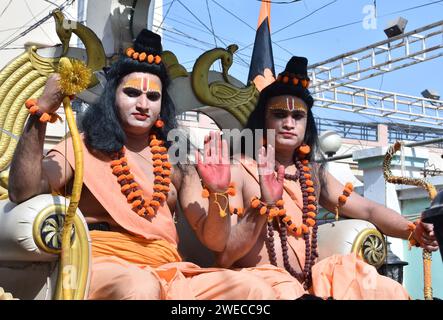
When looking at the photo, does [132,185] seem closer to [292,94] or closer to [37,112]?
[37,112]

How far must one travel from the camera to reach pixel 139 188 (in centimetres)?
248

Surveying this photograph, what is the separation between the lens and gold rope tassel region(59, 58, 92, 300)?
1.93 m

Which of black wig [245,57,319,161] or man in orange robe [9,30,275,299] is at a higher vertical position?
black wig [245,57,319,161]

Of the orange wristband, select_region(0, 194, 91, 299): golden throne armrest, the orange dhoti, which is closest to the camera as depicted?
select_region(0, 194, 91, 299): golden throne armrest

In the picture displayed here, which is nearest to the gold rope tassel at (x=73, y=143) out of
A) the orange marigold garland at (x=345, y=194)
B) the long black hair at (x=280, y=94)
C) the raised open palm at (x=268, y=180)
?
the raised open palm at (x=268, y=180)

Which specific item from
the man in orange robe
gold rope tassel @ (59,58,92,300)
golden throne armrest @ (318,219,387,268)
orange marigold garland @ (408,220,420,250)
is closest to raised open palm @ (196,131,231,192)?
the man in orange robe

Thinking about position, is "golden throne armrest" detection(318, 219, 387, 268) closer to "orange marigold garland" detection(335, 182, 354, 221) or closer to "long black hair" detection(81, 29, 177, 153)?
"orange marigold garland" detection(335, 182, 354, 221)

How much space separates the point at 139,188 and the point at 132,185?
0.05m

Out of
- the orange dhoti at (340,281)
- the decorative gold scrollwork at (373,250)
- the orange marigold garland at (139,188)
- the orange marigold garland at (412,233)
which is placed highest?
the orange marigold garland at (139,188)

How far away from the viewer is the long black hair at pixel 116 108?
2.48m

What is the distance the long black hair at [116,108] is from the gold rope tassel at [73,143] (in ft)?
1.46

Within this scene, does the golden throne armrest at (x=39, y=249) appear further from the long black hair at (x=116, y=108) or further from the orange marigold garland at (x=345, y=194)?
the orange marigold garland at (x=345, y=194)

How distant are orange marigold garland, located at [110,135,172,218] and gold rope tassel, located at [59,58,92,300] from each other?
0.44 meters

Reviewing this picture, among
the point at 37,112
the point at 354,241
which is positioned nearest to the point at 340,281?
the point at 354,241
